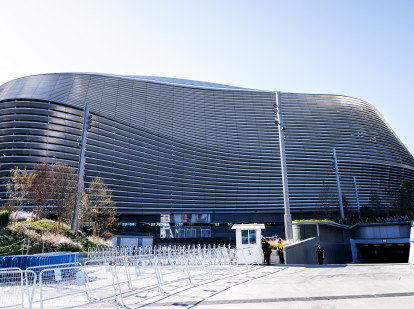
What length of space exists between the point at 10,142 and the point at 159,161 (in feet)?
93.1

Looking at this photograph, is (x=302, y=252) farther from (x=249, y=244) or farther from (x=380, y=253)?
(x=380, y=253)

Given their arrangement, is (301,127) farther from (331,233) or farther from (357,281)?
(357,281)

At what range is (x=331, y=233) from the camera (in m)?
29.4

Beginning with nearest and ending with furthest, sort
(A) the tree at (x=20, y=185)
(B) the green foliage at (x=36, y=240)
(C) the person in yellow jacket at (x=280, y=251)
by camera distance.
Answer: (B) the green foliage at (x=36, y=240) < (C) the person in yellow jacket at (x=280, y=251) < (A) the tree at (x=20, y=185)

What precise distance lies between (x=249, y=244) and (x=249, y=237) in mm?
418

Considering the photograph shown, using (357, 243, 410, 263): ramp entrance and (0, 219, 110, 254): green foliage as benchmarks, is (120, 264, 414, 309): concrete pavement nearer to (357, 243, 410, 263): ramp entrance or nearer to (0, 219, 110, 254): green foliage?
(0, 219, 110, 254): green foliage

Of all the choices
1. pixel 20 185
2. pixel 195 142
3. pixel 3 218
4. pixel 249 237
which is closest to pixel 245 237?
pixel 249 237

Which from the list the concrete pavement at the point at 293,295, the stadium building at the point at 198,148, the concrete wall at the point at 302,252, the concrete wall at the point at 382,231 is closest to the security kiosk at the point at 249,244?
the concrete wall at the point at 302,252

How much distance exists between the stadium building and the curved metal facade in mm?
255

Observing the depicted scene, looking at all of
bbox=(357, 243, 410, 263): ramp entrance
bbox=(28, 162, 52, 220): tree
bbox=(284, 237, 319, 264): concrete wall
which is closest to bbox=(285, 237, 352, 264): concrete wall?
bbox=(284, 237, 319, 264): concrete wall

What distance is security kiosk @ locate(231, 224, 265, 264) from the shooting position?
1848cm

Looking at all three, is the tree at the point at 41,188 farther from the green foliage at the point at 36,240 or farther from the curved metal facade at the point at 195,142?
the curved metal facade at the point at 195,142

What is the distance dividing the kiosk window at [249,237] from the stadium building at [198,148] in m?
38.7

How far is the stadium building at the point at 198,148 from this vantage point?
2324 inches
